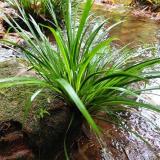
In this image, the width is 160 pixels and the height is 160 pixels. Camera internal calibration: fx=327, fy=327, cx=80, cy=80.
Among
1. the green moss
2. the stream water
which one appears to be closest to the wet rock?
the green moss

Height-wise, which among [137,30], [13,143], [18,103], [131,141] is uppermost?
[18,103]

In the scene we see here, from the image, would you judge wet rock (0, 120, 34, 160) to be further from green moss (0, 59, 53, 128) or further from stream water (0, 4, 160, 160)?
stream water (0, 4, 160, 160)

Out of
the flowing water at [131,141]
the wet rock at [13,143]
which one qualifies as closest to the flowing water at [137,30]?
the flowing water at [131,141]

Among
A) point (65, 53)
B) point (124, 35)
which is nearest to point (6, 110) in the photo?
point (65, 53)

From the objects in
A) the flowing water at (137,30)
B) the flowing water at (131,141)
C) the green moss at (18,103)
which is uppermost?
the green moss at (18,103)

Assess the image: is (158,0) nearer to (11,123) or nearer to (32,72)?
(32,72)

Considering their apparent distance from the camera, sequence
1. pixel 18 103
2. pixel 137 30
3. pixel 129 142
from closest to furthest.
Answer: pixel 18 103 < pixel 129 142 < pixel 137 30

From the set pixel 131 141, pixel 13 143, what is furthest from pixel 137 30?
pixel 13 143

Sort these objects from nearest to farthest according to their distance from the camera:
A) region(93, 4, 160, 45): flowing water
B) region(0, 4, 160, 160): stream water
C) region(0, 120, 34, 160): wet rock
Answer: region(0, 120, 34, 160): wet rock
region(0, 4, 160, 160): stream water
region(93, 4, 160, 45): flowing water

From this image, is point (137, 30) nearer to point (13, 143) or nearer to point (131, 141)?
Answer: point (131, 141)

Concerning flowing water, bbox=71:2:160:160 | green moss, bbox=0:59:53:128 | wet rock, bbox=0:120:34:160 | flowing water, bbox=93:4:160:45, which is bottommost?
flowing water, bbox=93:4:160:45

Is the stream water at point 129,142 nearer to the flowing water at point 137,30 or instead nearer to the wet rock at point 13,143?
the wet rock at point 13,143
